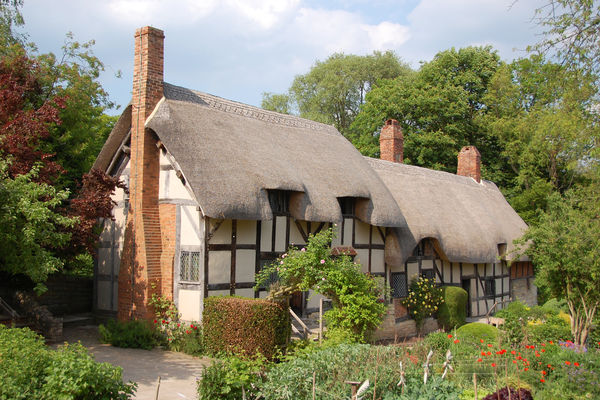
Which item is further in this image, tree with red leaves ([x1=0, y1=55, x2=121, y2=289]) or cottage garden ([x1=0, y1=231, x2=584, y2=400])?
tree with red leaves ([x1=0, y1=55, x2=121, y2=289])

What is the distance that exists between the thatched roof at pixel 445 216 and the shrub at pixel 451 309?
133 centimetres

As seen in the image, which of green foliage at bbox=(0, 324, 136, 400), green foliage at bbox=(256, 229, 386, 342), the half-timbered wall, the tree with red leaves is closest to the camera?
green foliage at bbox=(0, 324, 136, 400)

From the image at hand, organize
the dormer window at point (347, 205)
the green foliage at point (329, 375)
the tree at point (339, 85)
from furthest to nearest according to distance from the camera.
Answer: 1. the tree at point (339, 85)
2. the dormer window at point (347, 205)
3. the green foliage at point (329, 375)

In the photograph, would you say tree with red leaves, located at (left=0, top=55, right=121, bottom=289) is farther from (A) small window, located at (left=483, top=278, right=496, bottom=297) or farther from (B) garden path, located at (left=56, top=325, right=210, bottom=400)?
(A) small window, located at (left=483, top=278, right=496, bottom=297)

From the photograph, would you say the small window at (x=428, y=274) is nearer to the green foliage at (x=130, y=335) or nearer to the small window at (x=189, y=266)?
the small window at (x=189, y=266)

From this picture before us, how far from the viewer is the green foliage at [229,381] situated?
734 cm

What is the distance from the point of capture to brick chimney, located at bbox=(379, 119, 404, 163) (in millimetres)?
22844

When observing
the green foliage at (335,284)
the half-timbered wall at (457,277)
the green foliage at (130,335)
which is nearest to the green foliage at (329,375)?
the green foliage at (335,284)

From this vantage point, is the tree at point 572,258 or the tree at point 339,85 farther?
the tree at point 339,85

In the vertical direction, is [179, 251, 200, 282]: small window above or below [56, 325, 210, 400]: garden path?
above

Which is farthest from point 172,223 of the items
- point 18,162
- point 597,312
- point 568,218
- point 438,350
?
point 597,312

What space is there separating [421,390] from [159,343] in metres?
7.32

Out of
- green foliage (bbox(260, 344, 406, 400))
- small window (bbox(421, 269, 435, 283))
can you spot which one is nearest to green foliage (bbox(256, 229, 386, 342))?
green foliage (bbox(260, 344, 406, 400))

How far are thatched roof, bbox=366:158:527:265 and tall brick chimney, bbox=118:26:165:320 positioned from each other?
7.50 meters
